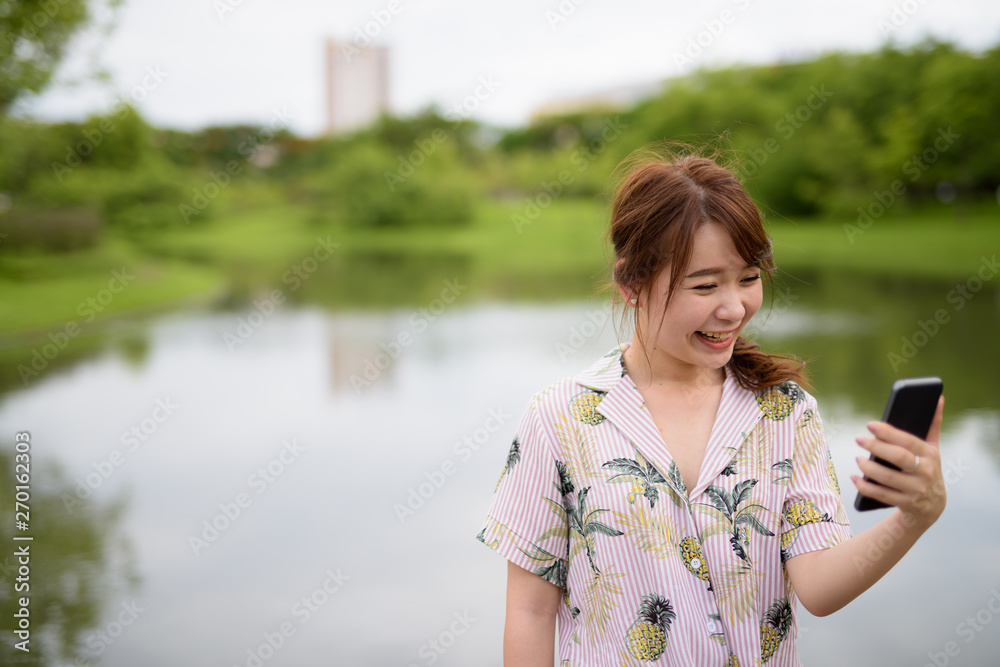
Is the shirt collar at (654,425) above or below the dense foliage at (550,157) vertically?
below

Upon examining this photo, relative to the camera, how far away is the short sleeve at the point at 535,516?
154 cm

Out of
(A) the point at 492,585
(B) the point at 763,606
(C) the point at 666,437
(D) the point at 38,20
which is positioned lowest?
(A) the point at 492,585

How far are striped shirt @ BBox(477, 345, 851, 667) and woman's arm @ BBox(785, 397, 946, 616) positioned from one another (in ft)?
0.14

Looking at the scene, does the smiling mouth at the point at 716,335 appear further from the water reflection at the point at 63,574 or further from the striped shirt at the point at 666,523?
the water reflection at the point at 63,574

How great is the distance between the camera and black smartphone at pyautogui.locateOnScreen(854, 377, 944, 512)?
1.16m

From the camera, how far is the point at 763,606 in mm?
1475

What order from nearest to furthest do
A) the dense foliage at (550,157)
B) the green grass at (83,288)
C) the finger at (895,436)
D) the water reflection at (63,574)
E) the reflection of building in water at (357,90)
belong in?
the finger at (895,436)
the water reflection at (63,574)
the green grass at (83,288)
the dense foliage at (550,157)
the reflection of building in water at (357,90)

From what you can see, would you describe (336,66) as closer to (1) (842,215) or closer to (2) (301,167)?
(2) (301,167)

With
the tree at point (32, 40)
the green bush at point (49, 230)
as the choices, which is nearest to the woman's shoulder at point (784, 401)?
the tree at point (32, 40)

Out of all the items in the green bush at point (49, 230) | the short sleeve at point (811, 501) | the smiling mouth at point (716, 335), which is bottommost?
the short sleeve at point (811, 501)

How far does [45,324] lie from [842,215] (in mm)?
31016

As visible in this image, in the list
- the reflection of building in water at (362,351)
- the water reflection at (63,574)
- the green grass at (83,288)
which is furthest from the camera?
the green grass at (83,288)

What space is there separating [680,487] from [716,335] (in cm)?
27

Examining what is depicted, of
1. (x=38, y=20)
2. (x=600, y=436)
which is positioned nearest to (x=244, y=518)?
(x=600, y=436)
